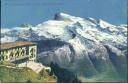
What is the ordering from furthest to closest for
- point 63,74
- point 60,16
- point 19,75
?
1. point 60,16
2. point 63,74
3. point 19,75

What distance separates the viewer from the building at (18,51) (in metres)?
42.2

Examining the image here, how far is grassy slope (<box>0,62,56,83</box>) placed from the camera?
34.1 meters

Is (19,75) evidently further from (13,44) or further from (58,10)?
(58,10)

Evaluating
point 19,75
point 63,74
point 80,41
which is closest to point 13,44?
point 63,74

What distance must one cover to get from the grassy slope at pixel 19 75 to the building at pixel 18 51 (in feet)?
16.3

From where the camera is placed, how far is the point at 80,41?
167 feet

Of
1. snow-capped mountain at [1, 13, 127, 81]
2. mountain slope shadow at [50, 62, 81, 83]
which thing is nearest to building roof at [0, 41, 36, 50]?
snow-capped mountain at [1, 13, 127, 81]

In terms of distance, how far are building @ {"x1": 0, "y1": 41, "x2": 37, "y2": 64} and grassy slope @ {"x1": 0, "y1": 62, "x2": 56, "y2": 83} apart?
497 cm

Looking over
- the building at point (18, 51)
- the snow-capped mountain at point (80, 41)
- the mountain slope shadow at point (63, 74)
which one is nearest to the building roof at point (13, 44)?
the building at point (18, 51)

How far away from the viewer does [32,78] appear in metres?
35.1

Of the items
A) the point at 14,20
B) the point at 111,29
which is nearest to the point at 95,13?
the point at 111,29

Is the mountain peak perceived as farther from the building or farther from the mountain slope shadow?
the mountain slope shadow

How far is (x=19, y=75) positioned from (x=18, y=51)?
10035 millimetres

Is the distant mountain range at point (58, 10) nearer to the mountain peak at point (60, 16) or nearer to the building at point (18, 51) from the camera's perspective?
the mountain peak at point (60, 16)
